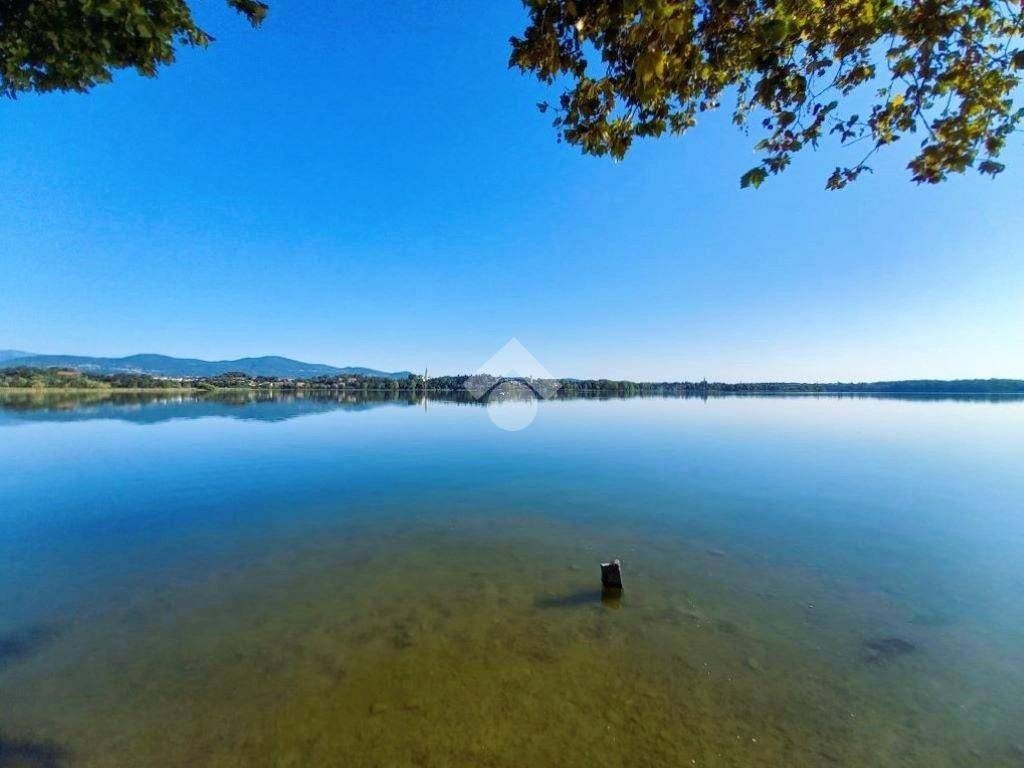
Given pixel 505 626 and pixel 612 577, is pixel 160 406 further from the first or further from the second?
pixel 612 577

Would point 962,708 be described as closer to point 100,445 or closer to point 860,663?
point 860,663

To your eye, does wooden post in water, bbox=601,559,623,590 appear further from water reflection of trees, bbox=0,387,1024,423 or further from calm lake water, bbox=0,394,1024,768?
water reflection of trees, bbox=0,387,1024,423

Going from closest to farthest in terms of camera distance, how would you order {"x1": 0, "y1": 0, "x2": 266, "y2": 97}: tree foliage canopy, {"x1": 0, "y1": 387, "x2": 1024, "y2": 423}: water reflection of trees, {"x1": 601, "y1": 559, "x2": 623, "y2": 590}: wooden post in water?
{"x1": 0, "y1": 0, "x2": 266, "y2": 97}: tree foliage canopy, {"x1": 601, "y1": 559, "x2": 623, "y2": 590}: wooden post in water, {"x1": 0, "y1": 387, "x2": 1024, "y2": 423}: water reflection of trees

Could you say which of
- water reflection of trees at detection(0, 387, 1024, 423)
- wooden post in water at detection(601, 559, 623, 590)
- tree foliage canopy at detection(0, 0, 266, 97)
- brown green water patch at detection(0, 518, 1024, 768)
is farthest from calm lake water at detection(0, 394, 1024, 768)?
water reflection of trees at detection(0, 387, 1024, 423)

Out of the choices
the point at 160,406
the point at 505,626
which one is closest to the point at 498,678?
the point at 505,626

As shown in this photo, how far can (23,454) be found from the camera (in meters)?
23.9

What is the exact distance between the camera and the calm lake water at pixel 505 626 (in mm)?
4945

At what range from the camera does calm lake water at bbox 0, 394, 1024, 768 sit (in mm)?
4945

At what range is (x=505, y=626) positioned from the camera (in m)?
7.38

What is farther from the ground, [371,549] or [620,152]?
[620,152]

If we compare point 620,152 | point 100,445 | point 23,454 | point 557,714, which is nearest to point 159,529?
point 557,714

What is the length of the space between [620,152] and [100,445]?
124 ft

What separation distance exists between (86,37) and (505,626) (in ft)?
34.1

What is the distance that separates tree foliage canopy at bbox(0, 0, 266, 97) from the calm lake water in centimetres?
831
